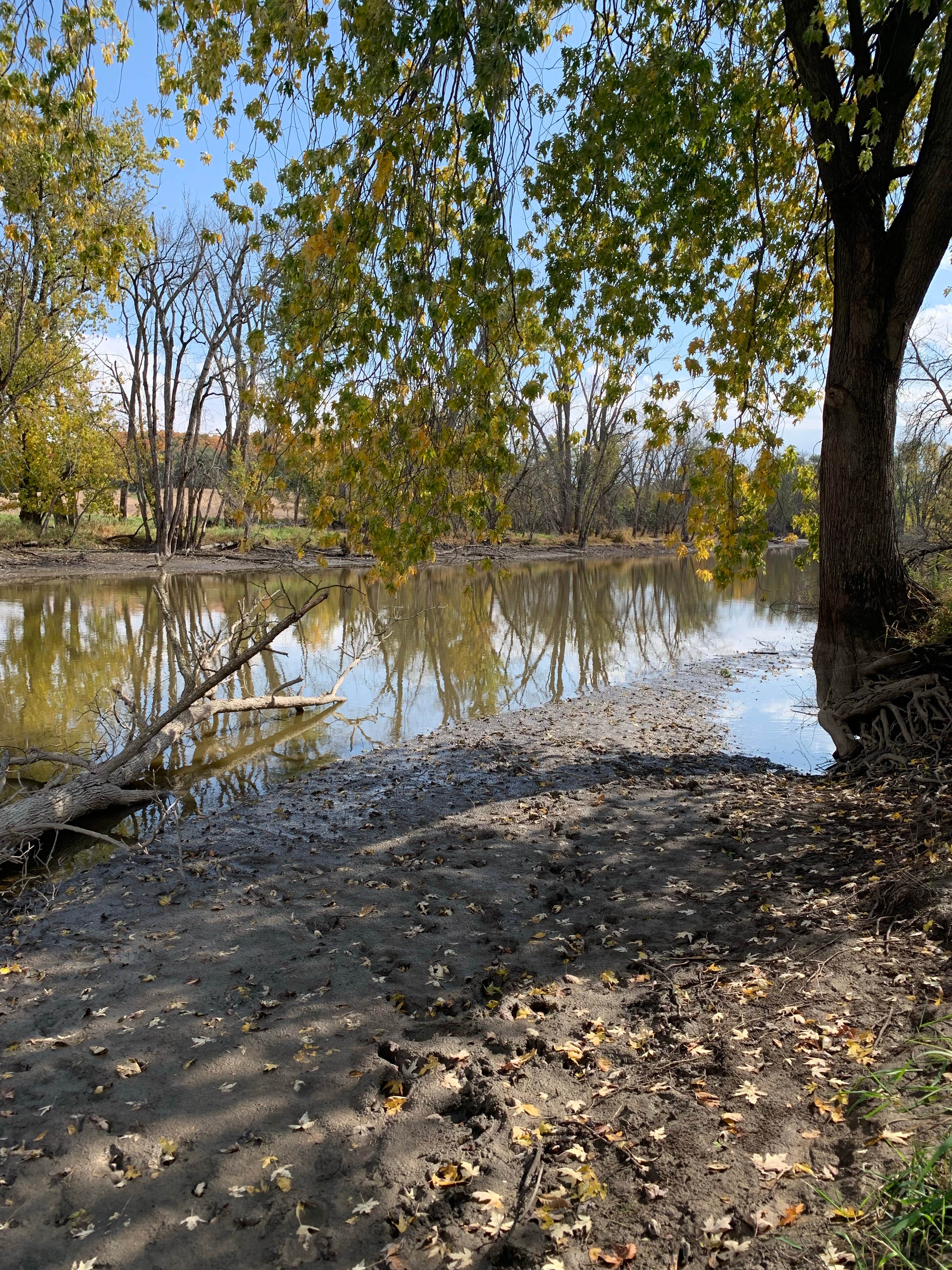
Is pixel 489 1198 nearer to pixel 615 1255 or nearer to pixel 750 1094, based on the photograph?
pixel 615 1255

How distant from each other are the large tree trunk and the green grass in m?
5.41

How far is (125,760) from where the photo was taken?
25.2 feet

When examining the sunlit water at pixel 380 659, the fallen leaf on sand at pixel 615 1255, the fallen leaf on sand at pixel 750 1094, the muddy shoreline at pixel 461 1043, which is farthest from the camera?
the sunlit water at pixel 380 659

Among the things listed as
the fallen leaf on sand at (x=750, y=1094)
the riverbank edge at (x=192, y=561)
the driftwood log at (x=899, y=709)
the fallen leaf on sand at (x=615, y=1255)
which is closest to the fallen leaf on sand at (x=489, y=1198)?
the fallen leaf on sand at (x=615, y=1255)

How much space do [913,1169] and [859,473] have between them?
642 centimetres

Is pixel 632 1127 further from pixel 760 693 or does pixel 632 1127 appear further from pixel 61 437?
pixel 61 437

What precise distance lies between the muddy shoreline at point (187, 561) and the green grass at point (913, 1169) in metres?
20.2

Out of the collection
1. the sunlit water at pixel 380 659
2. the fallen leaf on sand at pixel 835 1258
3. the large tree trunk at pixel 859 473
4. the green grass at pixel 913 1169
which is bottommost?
the sunlit water at pixel 380 659

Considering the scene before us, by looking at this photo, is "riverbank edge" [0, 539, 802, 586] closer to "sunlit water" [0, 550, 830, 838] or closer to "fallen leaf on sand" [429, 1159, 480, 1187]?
"sunlit water" [0, 550, 830, 838]

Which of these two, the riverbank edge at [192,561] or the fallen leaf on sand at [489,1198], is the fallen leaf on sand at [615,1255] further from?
the riverbank edge at [192,561]

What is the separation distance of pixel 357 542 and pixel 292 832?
2.70m

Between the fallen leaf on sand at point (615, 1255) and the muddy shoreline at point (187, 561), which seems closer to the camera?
the fallen leaf on sand at point (615, 1255)

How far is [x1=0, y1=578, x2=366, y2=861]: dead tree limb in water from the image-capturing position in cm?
657

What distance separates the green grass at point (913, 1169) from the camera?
2.09 metres
